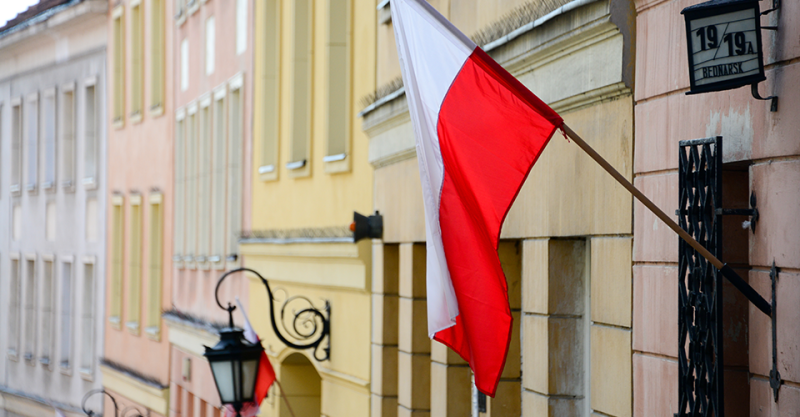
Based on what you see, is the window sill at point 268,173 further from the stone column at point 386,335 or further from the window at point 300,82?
the stone column at point 386,335

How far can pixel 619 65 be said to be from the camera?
21.4ft

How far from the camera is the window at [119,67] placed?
27.6 m

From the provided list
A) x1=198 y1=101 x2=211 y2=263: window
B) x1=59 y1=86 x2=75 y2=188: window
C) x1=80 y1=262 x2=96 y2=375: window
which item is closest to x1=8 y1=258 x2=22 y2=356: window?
x1=59 y1=86 x2=75 y2=188: window

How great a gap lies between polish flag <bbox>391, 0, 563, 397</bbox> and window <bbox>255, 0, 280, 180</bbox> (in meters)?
10.9

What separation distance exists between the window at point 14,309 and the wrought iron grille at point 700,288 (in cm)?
3032

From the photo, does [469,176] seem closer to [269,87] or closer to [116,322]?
[269,87]

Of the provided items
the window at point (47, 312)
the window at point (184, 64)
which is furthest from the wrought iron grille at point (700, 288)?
the window at point (47, 312)

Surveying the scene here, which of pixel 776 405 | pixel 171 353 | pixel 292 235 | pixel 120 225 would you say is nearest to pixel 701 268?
pixel 776 405

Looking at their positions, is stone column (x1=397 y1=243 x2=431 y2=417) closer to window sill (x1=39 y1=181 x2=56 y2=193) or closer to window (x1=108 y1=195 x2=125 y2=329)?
window (x1=108 y1=195 x2=125 y2=329)

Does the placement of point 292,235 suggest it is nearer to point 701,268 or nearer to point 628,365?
point 628,365

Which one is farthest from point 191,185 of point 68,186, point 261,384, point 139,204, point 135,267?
point 68,186

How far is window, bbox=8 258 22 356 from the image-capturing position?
33938mm

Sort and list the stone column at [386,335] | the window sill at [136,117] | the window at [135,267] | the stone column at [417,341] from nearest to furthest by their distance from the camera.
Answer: the stone column at [417,341] → the stone column at [386,335] → the window at [135,267] → the window sill at [136,117]

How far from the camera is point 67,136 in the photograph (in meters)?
30.9
